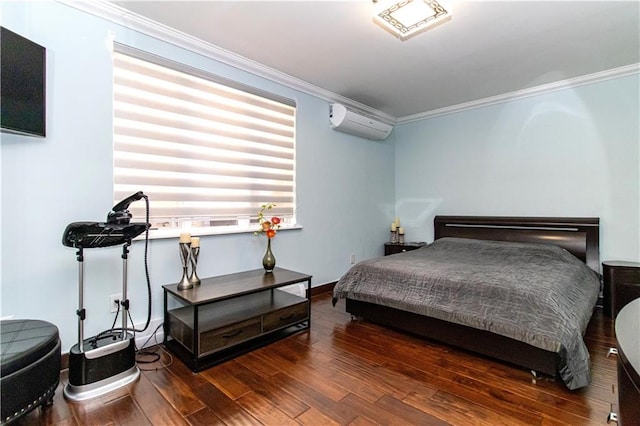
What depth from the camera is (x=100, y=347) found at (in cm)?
185

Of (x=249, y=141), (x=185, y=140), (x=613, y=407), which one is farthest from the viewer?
(x=249, y=141)

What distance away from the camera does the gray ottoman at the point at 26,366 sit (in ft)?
4.45

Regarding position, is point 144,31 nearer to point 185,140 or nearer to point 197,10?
point 197,10

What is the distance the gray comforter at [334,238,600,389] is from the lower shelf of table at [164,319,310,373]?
69cm

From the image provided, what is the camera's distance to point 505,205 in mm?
4008

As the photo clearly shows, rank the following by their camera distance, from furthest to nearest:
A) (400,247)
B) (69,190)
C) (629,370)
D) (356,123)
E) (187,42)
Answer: (400,247)
(356,123)
(187,42)
(69,190)
(629,370)

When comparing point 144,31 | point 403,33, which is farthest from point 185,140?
point 403,33

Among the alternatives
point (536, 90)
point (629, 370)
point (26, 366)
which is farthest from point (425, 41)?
point (26, 366)

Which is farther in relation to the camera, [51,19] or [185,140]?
[185,140]

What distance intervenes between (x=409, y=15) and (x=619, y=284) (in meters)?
3.11

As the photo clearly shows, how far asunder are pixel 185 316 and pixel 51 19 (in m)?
2.14

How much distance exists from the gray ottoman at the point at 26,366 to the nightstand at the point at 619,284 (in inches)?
172

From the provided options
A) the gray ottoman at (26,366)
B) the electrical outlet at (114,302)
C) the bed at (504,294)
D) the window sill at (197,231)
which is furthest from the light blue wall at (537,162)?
the gray ottoman at (26,366)

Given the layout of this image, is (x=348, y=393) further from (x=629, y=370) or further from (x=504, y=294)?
(x=629, y=370)
